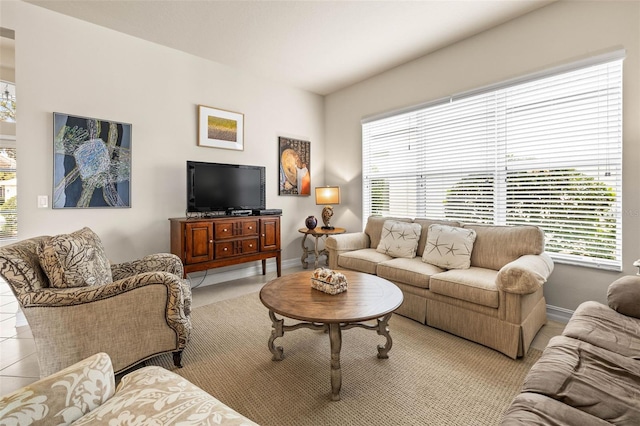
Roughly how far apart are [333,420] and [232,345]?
3.48ft

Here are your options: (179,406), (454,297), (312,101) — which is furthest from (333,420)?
(312,101)

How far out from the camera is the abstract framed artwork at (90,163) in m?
2.77

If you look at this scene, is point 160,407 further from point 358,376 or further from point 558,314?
point 558,314

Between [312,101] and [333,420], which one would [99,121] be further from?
[333,420]

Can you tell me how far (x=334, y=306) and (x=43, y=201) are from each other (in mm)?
2923

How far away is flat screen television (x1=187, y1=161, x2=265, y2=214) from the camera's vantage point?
134 inches

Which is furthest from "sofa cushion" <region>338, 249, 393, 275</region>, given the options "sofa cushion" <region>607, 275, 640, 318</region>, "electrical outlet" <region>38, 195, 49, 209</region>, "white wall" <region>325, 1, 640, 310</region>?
"electrical outlet" <region>38, 195, 49, 209</region>

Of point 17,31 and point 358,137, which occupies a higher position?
point 17,31

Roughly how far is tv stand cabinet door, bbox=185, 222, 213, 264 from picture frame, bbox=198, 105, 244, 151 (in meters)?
1.12

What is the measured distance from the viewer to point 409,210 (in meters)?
3.88

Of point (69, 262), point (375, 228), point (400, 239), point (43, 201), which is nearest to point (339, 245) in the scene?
point (375, 228)

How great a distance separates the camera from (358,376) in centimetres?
181

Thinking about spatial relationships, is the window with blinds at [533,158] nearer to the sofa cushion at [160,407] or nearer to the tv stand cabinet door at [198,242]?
the tv stand cabinet door at [198,242]

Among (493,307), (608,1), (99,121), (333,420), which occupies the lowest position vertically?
(333,420)
